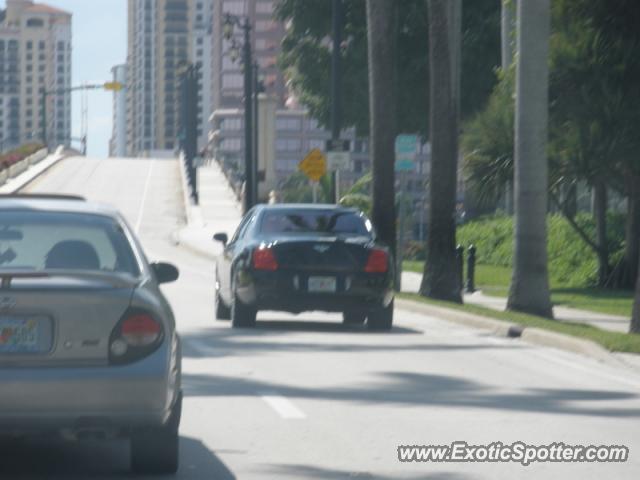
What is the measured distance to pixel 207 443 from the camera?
33.8 ft

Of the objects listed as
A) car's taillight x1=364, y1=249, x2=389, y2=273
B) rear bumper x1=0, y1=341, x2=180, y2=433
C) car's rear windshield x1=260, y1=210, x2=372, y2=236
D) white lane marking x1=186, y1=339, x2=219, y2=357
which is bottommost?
white lane marking x1=186, y1=339, x2=219, y2=357

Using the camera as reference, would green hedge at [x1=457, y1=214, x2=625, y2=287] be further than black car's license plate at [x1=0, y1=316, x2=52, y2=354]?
Yes

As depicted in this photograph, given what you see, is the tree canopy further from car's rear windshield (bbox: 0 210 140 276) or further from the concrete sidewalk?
car's rear windshield (bbox: 0 210 140 276)

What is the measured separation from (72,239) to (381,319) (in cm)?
1076

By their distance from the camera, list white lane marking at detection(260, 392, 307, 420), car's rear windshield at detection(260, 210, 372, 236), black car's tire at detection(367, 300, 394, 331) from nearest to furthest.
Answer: white lane marking at detection(260, 392, 307, 420), black car's tire at detection(367, 300, 394, 331), car's rear windshield at detection(260, 210, 372, 236)

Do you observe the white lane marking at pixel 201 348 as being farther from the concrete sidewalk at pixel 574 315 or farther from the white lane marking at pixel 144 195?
the white lane marking at pixel 144 195

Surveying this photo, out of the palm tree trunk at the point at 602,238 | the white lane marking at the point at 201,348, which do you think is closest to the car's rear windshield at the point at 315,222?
the white lane marking at the point at 201,348

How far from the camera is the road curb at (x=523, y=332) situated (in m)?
16.4

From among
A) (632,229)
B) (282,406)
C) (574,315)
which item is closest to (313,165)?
(632,229)

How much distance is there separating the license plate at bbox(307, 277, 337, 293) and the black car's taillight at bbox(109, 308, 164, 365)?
10730 millimetres

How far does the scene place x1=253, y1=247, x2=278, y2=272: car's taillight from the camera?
757 inches

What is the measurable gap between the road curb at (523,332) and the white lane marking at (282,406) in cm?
422

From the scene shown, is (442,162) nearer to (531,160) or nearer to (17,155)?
(531,160)

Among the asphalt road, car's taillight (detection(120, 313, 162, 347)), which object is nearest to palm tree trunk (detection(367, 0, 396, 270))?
the asphalt road
